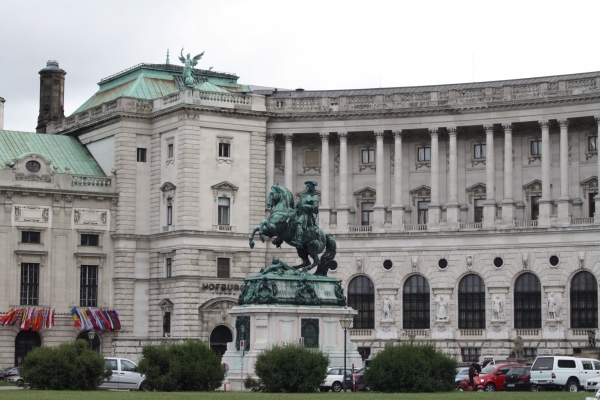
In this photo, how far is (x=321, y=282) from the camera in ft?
240

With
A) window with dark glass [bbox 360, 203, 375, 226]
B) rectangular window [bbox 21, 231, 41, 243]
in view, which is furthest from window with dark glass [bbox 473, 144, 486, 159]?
rectangular window [bbox 21, 231, 41, 243]

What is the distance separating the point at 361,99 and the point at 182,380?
52205mm

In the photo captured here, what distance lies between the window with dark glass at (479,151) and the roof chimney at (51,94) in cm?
4000

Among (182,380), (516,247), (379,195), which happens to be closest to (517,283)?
(516,247)

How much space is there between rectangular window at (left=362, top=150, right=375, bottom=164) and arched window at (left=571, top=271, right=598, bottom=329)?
20.2m

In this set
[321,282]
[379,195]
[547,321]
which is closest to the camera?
[321,282]

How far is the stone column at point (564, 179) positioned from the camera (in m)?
108

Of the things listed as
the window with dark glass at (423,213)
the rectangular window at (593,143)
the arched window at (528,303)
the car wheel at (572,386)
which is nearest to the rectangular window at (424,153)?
the window with dark glass at (423,213)

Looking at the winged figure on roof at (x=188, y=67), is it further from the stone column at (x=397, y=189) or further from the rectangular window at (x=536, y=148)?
the rectangular window at (x=536, y=148)

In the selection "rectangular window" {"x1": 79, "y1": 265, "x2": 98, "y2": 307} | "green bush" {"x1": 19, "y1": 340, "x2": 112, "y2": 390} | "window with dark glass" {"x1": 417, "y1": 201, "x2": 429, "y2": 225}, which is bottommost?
"green bush" {"x1": 19, "y1": 340, "x2": 112, "y2": 390}

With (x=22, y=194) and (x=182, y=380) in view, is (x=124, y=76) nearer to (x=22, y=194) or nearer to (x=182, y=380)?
(x=22, y=194)

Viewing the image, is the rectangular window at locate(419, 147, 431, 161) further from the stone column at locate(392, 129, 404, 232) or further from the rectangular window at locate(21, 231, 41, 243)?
the rectangular window at locate(21, 231, 41, 243)

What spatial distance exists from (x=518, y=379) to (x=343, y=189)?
37.2 metres

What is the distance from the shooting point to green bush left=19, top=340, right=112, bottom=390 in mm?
68688
